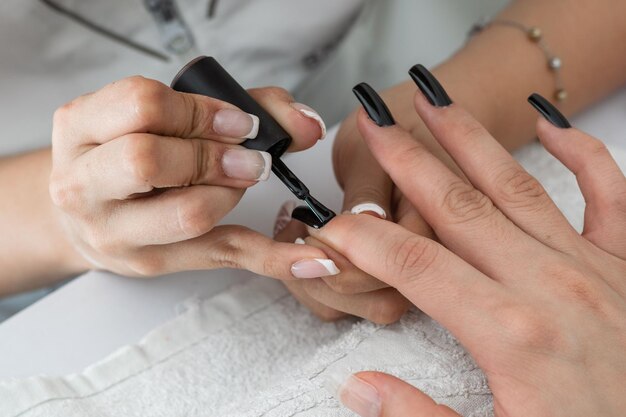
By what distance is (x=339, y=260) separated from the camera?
506 mm

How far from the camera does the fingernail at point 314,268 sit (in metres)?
0.50

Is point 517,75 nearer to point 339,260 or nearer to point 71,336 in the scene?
point 339,260

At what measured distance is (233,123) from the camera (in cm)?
47

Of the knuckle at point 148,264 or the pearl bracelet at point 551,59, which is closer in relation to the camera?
the knuckle at point 148,264

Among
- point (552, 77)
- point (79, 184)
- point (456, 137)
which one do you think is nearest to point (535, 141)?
point (552, 77)

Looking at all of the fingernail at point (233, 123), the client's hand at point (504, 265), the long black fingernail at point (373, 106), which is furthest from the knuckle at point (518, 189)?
the fingernail at point (233, 123)

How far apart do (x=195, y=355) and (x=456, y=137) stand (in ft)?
0.96

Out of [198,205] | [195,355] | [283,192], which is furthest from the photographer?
[283,192]

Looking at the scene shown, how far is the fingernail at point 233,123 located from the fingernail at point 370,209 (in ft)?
0.38

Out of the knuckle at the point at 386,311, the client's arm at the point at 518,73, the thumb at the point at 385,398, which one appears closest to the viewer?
the thumb at the point at 385,398

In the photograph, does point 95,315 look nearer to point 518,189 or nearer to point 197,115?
point 197,115

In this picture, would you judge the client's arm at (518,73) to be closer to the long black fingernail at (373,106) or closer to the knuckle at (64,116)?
the long black fingernail at (373,106)

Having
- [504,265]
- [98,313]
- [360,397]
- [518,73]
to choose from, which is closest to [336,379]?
[360,397]

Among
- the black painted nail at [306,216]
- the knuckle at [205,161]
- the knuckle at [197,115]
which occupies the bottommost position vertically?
the black painted nail at [306,216]
